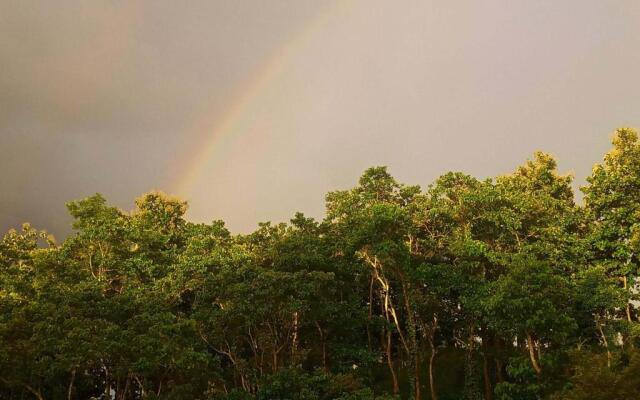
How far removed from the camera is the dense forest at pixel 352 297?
23.2 meters

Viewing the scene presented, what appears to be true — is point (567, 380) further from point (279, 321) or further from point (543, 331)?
point (279, 321)

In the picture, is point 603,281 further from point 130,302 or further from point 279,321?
point 130,302

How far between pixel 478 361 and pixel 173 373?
66.7 feet

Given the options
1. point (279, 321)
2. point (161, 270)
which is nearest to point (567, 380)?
point (279, 321)

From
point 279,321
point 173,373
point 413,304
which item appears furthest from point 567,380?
point 173,373

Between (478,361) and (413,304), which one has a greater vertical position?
(413,304)

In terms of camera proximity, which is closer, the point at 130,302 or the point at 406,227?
the point at 130,302

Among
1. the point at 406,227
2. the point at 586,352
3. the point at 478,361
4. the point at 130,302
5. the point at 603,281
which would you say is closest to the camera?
the point at 586,352

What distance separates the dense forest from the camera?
2319cm

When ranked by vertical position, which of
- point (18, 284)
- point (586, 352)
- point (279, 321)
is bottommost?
point (586, 352)

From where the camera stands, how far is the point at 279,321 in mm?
28891

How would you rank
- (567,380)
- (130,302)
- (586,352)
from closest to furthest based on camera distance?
(586,352), (567,380), (130,302)

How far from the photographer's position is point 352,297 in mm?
31906

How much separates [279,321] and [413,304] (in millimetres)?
8556
